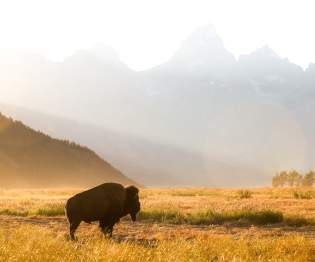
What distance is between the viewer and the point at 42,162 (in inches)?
5017

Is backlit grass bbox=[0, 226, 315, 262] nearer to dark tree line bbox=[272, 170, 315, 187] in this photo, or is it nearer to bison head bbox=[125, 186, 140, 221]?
bison head bbox=[125, 186, 140, 221]

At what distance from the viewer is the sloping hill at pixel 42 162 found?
380 ft

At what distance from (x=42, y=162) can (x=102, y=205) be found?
11339 cm

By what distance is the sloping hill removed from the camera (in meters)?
116

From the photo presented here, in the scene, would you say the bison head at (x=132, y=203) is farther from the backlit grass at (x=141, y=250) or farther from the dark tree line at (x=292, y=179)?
the dark tree line at (x=292, y=179)

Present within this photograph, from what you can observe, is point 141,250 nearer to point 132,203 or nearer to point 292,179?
point 132,203

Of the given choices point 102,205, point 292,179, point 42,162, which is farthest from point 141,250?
point 292,179

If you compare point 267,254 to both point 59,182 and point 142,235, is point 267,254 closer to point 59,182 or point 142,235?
point 142,235

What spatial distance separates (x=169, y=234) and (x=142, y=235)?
1.05 metres

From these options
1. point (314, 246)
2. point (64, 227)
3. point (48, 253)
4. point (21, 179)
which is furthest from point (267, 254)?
point (21, 179)

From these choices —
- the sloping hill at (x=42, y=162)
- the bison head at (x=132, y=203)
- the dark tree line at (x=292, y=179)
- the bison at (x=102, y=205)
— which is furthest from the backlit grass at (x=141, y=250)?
the dark tree line at (x=292, y=179)

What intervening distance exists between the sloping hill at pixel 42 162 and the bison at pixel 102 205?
94.6m

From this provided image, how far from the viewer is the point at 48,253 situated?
363 inches

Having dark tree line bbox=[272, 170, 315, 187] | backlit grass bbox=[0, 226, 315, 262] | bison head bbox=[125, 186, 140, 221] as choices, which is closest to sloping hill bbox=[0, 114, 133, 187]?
dark tree line bbox=[272, 170, 315, 187]
